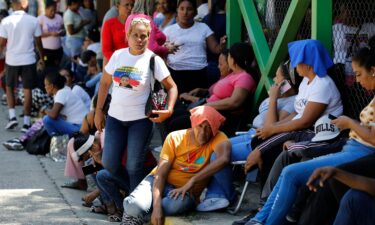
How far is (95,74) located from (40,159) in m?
2.21

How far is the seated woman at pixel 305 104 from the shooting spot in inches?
266

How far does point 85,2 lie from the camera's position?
54.1 ft

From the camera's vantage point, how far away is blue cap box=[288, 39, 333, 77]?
6.83 metres

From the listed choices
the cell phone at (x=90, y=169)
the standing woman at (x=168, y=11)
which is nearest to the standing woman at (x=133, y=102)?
the cell phone at (x=90, y=169)

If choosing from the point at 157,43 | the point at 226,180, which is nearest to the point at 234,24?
the point at 157,43

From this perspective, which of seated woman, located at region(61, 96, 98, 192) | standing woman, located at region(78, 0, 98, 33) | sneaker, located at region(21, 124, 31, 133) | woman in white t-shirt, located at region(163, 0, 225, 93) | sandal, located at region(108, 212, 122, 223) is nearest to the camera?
sandal, located at region(108, 212, 122, 223)

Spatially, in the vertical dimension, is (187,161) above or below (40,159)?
above

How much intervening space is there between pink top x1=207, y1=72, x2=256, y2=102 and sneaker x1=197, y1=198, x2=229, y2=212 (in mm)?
1629

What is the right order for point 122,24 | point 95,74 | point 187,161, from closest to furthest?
point 187,161, point 122,24, point 95,74

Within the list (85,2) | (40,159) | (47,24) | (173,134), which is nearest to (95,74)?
(40,159)

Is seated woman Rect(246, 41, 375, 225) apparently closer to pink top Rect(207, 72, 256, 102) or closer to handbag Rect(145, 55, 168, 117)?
handbag Rect(145, 55, 168, 117)

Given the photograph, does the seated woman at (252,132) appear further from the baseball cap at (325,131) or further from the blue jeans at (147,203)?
the baseball cap at (325,131)

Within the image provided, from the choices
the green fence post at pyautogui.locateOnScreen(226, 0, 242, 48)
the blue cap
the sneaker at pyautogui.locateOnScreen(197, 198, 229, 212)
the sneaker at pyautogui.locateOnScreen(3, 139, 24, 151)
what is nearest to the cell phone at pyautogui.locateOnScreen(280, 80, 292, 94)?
the blue cap

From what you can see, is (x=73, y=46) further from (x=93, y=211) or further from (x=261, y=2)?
(x=93, y=211)
